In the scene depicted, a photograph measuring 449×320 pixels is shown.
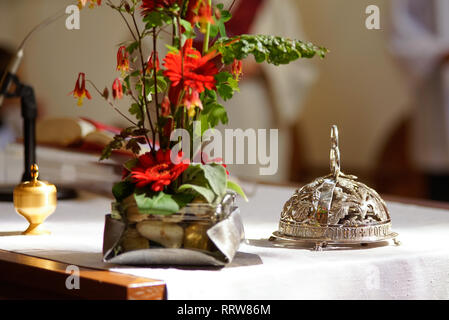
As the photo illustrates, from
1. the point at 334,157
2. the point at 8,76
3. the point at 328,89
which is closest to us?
the point at 334,157

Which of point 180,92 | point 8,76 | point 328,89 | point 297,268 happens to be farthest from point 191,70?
point 328,89

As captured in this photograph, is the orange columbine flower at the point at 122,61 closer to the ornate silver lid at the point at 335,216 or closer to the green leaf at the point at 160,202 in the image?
the green leaf at the point at 160,202

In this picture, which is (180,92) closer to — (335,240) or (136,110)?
(136,110)

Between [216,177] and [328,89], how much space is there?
3726 millimetres

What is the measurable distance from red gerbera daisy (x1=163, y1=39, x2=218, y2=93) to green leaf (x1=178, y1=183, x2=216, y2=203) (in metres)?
0.11

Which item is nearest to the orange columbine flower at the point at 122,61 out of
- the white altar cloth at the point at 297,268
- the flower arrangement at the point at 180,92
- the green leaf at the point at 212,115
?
the flower arrangement at the point at 180,92

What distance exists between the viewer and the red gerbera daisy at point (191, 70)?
0.88 metres

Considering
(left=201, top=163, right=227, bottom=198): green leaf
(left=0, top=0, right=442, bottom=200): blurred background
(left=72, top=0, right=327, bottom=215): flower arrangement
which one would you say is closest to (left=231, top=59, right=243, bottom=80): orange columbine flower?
(left=72, top=0, right=327, bottom=215): flower arrangement

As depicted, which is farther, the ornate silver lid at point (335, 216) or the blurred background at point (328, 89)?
the blurred background at point (328, 89)

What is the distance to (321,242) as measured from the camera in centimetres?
102

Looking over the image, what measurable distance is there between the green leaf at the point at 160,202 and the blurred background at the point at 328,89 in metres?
2.46

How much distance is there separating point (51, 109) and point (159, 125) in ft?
16.2

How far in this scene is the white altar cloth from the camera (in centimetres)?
88
